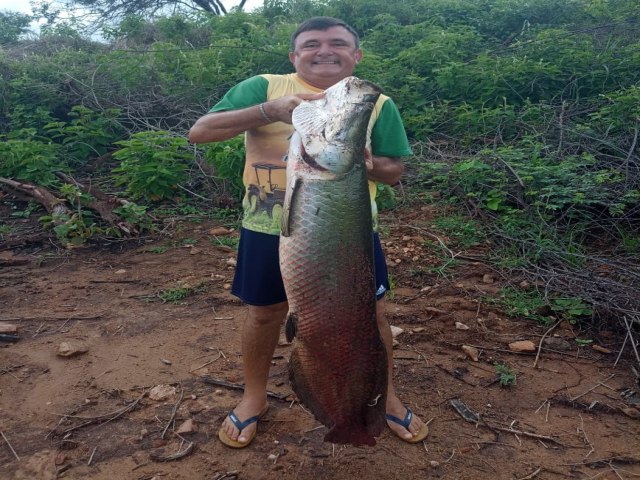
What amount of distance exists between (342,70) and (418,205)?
3699mm

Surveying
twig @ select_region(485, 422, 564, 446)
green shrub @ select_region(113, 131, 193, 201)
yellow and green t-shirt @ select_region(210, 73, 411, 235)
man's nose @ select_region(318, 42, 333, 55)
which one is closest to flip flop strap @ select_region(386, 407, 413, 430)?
twig @ select_region(485, 422, 564, 446)

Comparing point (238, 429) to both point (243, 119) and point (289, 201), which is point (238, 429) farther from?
point (243, 119)

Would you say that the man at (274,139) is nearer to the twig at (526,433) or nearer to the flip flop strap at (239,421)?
the flip flop strap at (239,421)

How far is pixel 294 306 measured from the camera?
2.11 m

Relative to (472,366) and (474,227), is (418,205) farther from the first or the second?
(472,366)

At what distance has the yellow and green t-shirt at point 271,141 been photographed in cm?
252

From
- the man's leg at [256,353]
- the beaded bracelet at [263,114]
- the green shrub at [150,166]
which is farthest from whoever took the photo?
the green shrub at [150,166]

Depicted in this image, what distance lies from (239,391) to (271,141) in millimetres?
1528

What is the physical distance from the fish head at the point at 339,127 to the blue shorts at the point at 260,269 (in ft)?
2.14

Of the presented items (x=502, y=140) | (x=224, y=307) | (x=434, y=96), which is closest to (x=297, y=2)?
(x=434, y=96)

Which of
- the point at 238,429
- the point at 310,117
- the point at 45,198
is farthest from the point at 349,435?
the point at 45,198

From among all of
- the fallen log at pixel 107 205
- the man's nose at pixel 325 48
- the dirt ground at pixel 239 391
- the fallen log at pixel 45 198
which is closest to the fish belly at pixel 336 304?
the dirt ground at pixel 239 391

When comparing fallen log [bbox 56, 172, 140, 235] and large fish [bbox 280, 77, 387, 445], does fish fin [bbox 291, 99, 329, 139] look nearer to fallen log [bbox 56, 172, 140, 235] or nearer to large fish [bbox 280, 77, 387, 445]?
large fish [bbox 280, 77, 387, 445]

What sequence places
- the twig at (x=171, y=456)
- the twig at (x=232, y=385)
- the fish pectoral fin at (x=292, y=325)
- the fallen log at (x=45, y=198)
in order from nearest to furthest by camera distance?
1. the fish pectoral fin at (x=292, y=325)
2. the twig at (x=171, y=456)
3. the twig at (x=232, y=385)
4. the fallen log at (x=45, y=198)
